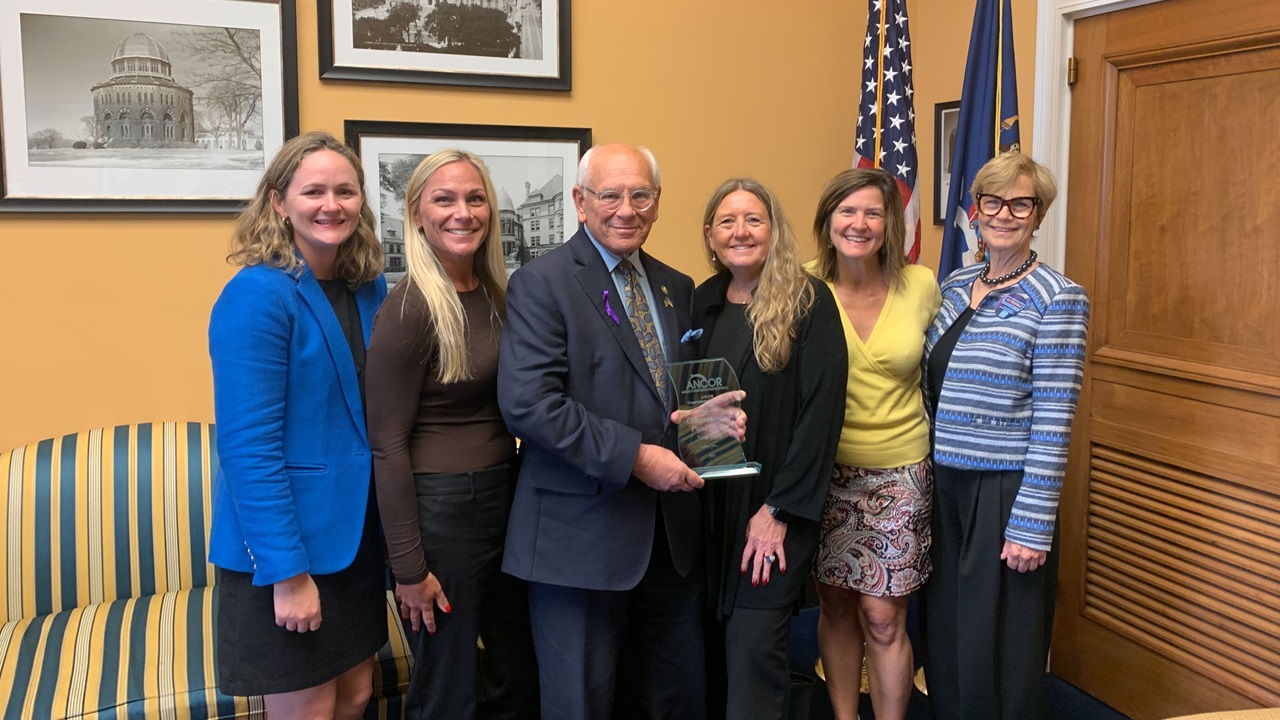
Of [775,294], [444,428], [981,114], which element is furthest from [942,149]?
[444,428]

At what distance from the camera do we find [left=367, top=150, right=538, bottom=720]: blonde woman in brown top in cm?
181

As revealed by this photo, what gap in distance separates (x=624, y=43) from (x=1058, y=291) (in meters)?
1.85

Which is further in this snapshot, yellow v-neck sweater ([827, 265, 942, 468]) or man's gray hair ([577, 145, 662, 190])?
yellow v-neck sweater ([827, 265, 942, 468])

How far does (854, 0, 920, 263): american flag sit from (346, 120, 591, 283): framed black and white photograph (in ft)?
3.30

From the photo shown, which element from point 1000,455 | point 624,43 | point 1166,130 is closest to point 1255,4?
point 1166,130

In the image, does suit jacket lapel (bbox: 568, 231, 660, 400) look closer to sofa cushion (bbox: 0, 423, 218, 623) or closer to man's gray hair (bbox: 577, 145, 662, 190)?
man's gray hair (bbox: 577, 145, 662, 190)

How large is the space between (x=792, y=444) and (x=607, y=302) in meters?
0.55

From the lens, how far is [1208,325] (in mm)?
2467

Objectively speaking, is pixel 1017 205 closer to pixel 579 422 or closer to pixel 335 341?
pixel 579 422

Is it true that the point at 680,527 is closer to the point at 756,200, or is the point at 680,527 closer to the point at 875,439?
the point at 875,439

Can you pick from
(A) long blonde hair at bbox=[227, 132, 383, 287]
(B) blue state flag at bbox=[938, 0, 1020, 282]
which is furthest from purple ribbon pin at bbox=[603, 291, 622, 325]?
(B) blue state flag at bbox=[938, 0, 1020, 282]

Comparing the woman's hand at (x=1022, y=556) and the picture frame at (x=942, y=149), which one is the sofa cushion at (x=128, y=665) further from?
the picture frame at (x=942, y=149)

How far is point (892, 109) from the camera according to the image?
301cm

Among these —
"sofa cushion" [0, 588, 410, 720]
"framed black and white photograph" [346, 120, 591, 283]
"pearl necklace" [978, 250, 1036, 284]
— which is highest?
"framed black and white photograph" [346, 120, 591, 283]
